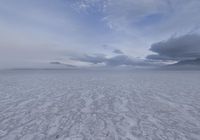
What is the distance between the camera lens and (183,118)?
4473 millimetres

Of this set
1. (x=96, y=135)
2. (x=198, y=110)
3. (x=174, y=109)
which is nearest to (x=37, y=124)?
(x=96, y=135)

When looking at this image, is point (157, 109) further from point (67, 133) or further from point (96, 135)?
point (67, 133)

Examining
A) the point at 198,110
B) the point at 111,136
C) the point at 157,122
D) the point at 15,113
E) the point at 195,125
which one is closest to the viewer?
the point at 111,136

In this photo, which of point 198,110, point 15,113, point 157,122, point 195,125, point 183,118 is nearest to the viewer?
point 195,125

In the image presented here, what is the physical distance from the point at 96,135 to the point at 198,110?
444 cm

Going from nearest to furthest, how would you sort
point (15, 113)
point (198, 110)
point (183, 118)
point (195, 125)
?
1. point (195, 125)
2. point (183, 118)
3. point (15, 113)
4. point (198, 110)

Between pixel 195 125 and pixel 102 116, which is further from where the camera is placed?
pixel 102 116

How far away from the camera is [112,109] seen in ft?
18.1

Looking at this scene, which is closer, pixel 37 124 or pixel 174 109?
pixel 37 124

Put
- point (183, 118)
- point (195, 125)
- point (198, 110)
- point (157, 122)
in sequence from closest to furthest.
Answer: point (195, 125), point (157, 122), point (183, 118), point (198, 110)

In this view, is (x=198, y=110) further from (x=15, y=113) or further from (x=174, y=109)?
(x=15, y=113)

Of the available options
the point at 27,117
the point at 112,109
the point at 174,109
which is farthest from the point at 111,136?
the point at 174,109

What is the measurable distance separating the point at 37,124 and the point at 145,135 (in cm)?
316

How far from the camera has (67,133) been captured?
347cm
